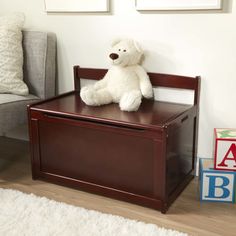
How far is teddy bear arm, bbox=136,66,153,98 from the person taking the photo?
73.9 inches

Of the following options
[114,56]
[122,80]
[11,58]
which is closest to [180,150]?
[122,80]

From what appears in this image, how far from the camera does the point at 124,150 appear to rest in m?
1.67

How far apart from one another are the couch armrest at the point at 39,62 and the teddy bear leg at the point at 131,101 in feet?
2.01

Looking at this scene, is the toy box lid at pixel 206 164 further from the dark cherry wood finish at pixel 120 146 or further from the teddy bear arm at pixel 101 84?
the teddy bear arm at pixel 101 84

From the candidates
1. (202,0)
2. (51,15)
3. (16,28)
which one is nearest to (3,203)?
(16,28)

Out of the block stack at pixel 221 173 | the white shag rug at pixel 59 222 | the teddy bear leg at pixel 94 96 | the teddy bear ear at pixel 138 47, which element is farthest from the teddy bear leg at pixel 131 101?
the white shag rug at pixel 59 222

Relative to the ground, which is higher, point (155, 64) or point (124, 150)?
point (155, 64)

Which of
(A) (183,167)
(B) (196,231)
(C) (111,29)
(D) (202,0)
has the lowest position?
(B) (196,231)

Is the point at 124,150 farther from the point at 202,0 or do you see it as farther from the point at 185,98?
the point at 202,0

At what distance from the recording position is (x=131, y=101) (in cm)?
174

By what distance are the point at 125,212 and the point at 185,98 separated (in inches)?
26.2

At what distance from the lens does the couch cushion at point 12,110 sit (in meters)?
1.91

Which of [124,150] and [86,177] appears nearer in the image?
[124,150]

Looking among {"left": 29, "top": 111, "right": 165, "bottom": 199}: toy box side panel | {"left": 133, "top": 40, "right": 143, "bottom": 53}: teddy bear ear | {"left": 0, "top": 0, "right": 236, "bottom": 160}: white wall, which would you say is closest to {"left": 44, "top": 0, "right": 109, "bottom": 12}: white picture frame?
{"left": 0, "top": 0, "right": 236, "bottom": 160}: white wall
